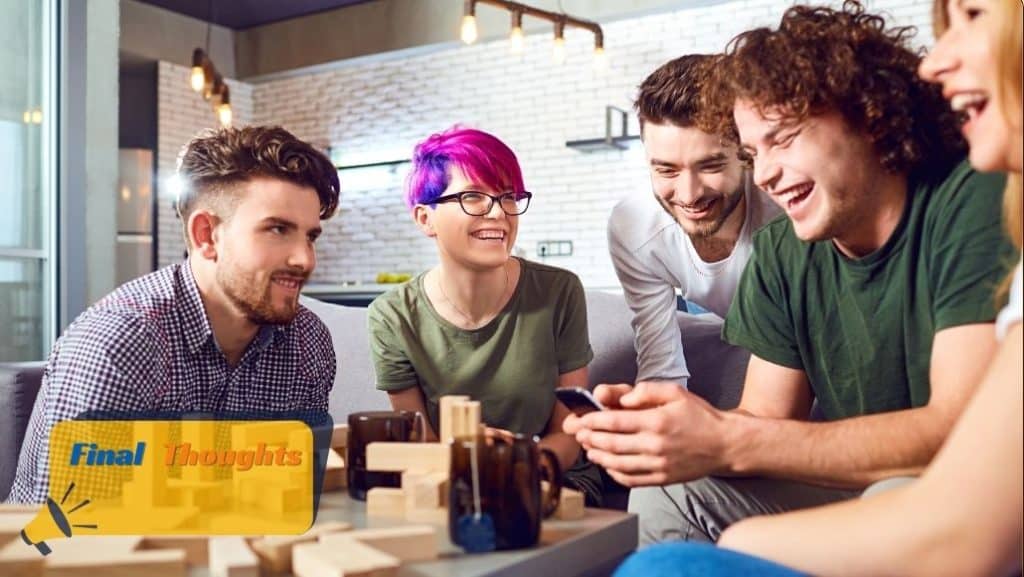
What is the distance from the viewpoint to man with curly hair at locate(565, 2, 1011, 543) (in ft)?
4.50

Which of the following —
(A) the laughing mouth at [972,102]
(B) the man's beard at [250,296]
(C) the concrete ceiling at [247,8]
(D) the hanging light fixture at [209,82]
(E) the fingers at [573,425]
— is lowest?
(E) the fingers at [573,425]

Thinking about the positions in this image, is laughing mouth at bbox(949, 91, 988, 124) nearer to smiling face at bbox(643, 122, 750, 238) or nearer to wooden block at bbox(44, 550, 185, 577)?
wooden block at bbox(44, 550, 185, 577)

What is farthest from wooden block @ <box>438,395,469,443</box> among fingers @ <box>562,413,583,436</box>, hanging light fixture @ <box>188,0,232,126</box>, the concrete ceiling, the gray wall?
the concrete ceiling

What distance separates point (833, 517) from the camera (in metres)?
0.98

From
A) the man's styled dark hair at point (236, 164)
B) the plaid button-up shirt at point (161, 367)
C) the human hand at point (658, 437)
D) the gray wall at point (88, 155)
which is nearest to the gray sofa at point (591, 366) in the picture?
the plaid button-up shirt at point (161, 367)

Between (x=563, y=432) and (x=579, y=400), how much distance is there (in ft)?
2.44

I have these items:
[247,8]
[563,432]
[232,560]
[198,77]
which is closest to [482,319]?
[563,432]

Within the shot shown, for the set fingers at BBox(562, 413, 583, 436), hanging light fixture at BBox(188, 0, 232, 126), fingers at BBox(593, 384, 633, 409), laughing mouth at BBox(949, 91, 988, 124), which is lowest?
fingers at BBox(562, 413, 583, 436)

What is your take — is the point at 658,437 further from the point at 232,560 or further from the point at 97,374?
the point at 97,374

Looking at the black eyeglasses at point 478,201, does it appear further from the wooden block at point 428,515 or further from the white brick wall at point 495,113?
the white brick wall at point 495,113

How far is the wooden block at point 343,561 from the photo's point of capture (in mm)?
1014

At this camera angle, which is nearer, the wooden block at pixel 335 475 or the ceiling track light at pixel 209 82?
the wooden block at pixel 335 475

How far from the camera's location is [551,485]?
4.33 feet

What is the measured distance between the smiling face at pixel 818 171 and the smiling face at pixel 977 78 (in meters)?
0.48
